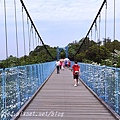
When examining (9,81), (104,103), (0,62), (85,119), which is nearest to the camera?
(9,81)

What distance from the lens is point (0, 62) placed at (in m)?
9.15

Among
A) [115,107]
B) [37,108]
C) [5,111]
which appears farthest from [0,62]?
[5,111]

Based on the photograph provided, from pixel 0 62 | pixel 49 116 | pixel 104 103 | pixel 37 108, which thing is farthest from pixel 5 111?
pixel 0 62

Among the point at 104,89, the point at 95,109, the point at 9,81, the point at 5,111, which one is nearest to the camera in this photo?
the point at 5,111

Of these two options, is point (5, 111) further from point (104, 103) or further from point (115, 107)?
point (104, 103)

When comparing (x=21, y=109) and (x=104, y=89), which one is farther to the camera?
(x=104, y=89)

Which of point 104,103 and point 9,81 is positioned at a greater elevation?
point 9,81

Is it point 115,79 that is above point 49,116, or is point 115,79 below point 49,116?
above

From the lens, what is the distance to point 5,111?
4652 mm

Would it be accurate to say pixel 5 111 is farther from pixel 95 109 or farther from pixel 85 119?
pixel 95 109

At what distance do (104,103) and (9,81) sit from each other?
8.72 ft

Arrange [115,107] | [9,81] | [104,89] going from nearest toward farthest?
[9,81] < [115,107] < [104,89]

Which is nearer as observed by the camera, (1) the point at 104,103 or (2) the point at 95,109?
(2) the point at 95,109

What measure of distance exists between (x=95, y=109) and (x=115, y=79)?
82 centimetres
